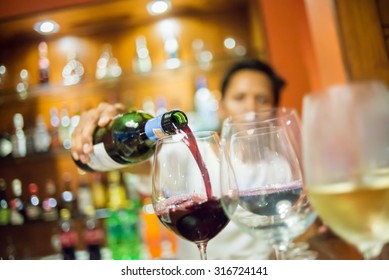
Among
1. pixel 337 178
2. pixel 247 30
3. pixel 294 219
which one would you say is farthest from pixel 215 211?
pixel 247 30

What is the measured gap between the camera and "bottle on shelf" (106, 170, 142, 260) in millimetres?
1531

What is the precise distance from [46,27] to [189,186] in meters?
1.49

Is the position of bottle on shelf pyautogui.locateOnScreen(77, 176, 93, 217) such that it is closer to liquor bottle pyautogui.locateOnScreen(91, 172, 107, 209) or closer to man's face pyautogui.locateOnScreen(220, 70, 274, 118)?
liquor bottle pyautogui.locateOnScreen(91, 172, 107, 209)

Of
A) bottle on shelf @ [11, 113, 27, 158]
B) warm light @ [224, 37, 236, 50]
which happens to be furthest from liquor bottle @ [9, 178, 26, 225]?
warm light @ [224, 37, 236, 50]

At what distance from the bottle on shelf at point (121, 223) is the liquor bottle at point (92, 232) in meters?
0.04

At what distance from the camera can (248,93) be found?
55.3 inches

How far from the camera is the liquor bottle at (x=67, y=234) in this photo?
159 cm

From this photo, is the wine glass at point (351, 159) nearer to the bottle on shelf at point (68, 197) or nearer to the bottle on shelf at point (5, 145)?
the bottle on shelf at point (68, 197)

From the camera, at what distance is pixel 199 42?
1788 mm

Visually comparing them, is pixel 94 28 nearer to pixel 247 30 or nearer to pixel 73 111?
pixel 73 111

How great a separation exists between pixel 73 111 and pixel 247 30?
2.65 feet

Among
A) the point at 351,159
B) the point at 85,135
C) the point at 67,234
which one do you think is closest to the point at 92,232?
the point at 67,234
